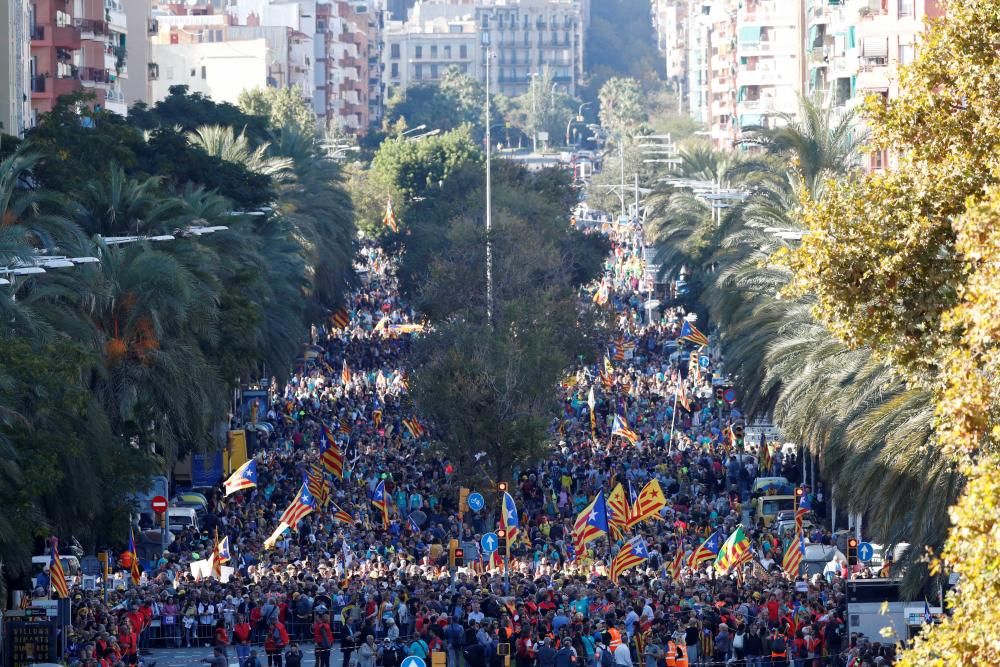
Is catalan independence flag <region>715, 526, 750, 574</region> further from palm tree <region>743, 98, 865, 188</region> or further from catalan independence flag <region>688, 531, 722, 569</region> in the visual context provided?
palm tree <region>743, 98, 865, 188</region>

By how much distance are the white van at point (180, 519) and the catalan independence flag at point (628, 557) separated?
31.2 feet

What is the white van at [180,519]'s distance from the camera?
3731 centimetres

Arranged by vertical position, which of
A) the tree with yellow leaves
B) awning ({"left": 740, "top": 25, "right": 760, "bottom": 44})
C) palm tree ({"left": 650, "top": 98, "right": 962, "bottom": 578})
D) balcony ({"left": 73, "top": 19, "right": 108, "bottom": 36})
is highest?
awning ({"left": 740, "top": 25, "right": 760, "bottom": 44})

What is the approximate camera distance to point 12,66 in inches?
2405

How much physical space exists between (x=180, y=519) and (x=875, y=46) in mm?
32218

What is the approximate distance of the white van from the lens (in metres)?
37.3

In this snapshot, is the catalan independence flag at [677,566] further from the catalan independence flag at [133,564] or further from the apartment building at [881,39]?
the apartment building at [881,39]

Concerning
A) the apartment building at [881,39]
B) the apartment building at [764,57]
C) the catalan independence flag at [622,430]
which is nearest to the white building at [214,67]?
the apartment building at [764,57]

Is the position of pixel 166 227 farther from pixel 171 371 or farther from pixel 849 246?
pixel 849 246

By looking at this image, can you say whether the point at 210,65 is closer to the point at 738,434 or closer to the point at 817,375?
the point at 738,434

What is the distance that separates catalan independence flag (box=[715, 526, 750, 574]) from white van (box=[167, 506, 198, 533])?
1110 centimetres

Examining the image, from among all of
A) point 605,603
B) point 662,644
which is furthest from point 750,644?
point 605,603

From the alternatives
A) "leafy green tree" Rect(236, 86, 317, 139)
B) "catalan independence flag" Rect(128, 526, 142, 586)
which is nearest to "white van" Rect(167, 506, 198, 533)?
"catalan independence flag" Rect(128, 526, 142, 586)

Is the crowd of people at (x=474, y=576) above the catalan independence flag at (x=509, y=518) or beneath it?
beneath
